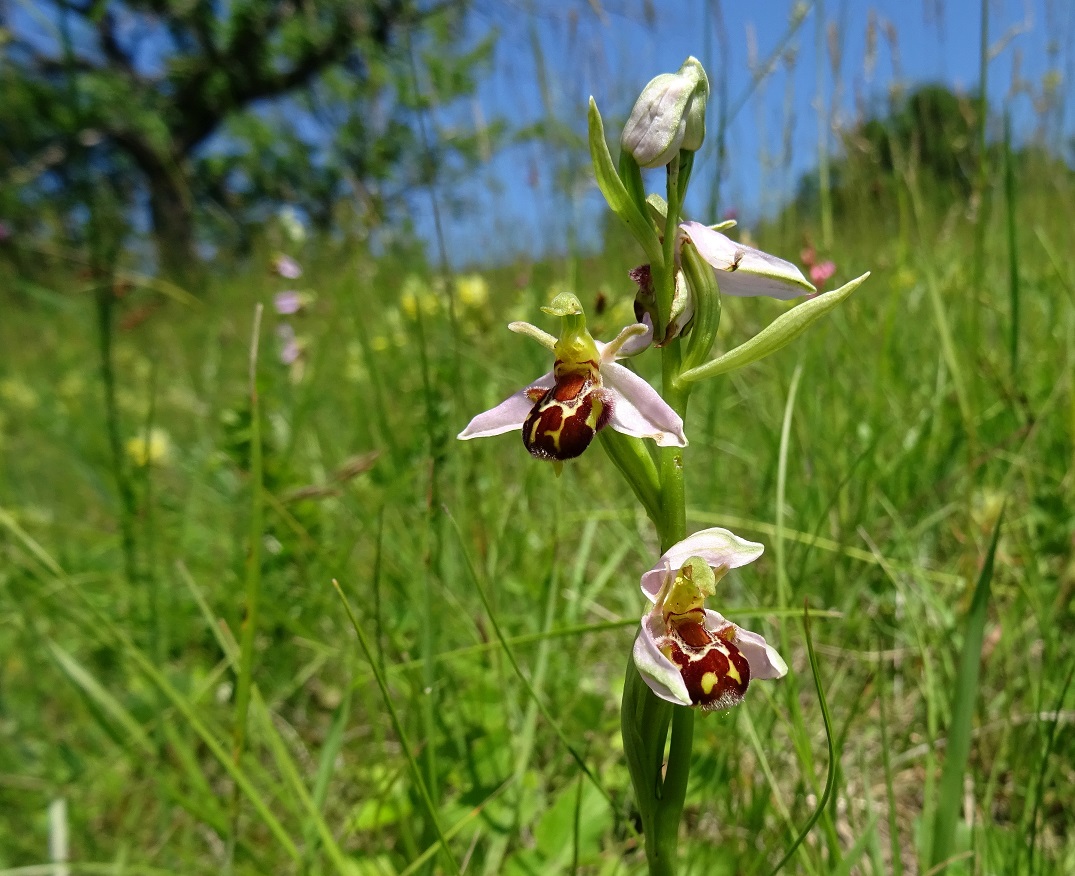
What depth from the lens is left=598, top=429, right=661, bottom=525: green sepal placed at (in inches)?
27.3

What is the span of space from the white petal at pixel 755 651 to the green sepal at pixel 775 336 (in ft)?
0.66

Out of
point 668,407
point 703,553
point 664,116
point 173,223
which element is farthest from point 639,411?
point 173,223

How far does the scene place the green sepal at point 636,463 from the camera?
0.69m

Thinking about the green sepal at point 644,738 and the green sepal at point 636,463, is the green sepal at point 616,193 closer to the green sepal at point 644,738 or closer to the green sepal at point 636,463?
the green sepal at point 636,463

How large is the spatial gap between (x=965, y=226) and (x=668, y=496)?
3245 millimetres

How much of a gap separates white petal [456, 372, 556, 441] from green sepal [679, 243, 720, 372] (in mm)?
132

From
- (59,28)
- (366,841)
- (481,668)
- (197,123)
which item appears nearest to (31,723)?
(366,841)

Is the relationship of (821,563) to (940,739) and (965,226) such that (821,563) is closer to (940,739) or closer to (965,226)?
(940,739)

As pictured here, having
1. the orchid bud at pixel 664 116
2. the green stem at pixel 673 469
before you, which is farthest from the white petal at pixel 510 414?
the orchid bud at pixel 664 116

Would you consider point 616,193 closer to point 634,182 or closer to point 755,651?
point 634,182

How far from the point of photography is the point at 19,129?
1452mm

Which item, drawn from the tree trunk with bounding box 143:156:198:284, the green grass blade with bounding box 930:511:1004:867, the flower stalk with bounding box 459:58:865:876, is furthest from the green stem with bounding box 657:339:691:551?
the tree trunk with bounding box 143:156:198:284

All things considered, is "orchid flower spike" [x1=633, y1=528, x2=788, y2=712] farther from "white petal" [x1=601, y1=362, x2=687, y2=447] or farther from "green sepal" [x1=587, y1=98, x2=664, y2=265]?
"green sepal" [x1=587, y1=98, x2=664, y2=265]

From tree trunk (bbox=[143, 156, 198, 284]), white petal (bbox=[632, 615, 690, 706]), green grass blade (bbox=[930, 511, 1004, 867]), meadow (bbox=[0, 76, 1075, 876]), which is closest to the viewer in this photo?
white petal (bbox=[632, 615, 690, 706])
